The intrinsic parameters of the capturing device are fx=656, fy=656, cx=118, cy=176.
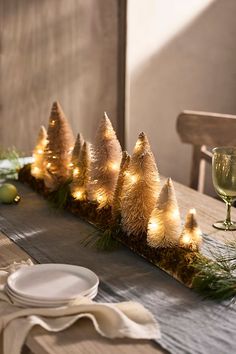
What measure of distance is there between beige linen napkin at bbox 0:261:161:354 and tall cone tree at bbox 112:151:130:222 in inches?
14.0

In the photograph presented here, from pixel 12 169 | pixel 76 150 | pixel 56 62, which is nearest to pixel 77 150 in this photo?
pixel 76 150

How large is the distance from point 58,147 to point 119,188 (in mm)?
296

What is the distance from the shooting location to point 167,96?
10.8 feet

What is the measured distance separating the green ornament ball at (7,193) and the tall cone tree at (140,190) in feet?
1.23

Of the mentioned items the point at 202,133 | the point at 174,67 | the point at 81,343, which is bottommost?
the point at 81,343

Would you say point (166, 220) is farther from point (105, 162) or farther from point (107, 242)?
point (105, 162)

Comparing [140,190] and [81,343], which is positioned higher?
[140,190]

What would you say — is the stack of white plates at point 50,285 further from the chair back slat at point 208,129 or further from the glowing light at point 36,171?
the chair back slat at point 208,129

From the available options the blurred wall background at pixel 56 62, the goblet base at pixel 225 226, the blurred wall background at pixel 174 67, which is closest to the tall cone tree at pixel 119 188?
the goblet base at pixel 225 226

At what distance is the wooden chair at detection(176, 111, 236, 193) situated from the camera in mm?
1966

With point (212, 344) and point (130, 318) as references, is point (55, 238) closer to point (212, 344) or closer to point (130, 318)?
point (130, 318)

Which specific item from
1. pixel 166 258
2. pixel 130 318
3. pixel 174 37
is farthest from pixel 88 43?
pixel 130 318

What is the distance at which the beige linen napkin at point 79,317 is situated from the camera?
92cm

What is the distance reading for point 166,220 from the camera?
3.94 feet
